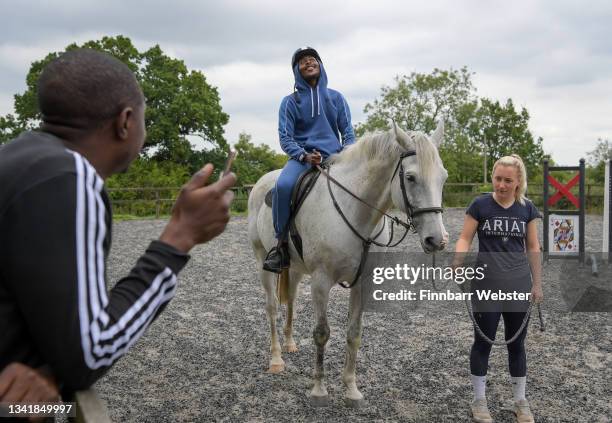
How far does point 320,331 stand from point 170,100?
85.5 feet

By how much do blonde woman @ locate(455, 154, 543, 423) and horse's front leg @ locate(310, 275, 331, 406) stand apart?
108 centimetres

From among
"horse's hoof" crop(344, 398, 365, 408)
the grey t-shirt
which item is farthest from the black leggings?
"horse's hoof" crop(344, 398, 365, 408)

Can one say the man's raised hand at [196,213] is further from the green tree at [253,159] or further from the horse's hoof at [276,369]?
the green tree at [253,159]

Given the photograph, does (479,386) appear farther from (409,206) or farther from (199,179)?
(199,179)

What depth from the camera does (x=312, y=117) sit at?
4328 millimetres

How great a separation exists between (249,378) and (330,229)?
1.67 metres

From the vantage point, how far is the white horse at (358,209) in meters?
3.25

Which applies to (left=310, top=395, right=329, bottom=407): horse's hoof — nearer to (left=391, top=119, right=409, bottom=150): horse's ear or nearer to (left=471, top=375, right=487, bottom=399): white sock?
(left=471, top=375, right=487, bottom=399): white sock

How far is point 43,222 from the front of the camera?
817 millimetres

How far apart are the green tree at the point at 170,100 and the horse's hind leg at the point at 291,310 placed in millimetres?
22946

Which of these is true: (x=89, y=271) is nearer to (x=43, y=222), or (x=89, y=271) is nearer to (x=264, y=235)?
(x=43, y=222)

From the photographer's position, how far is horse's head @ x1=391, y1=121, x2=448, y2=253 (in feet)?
10.5

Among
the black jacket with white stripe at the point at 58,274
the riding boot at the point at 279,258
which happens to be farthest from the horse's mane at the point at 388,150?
the black jacket with white stripe at the point at 58,274

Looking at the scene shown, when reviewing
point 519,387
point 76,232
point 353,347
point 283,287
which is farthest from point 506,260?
point 76,232
